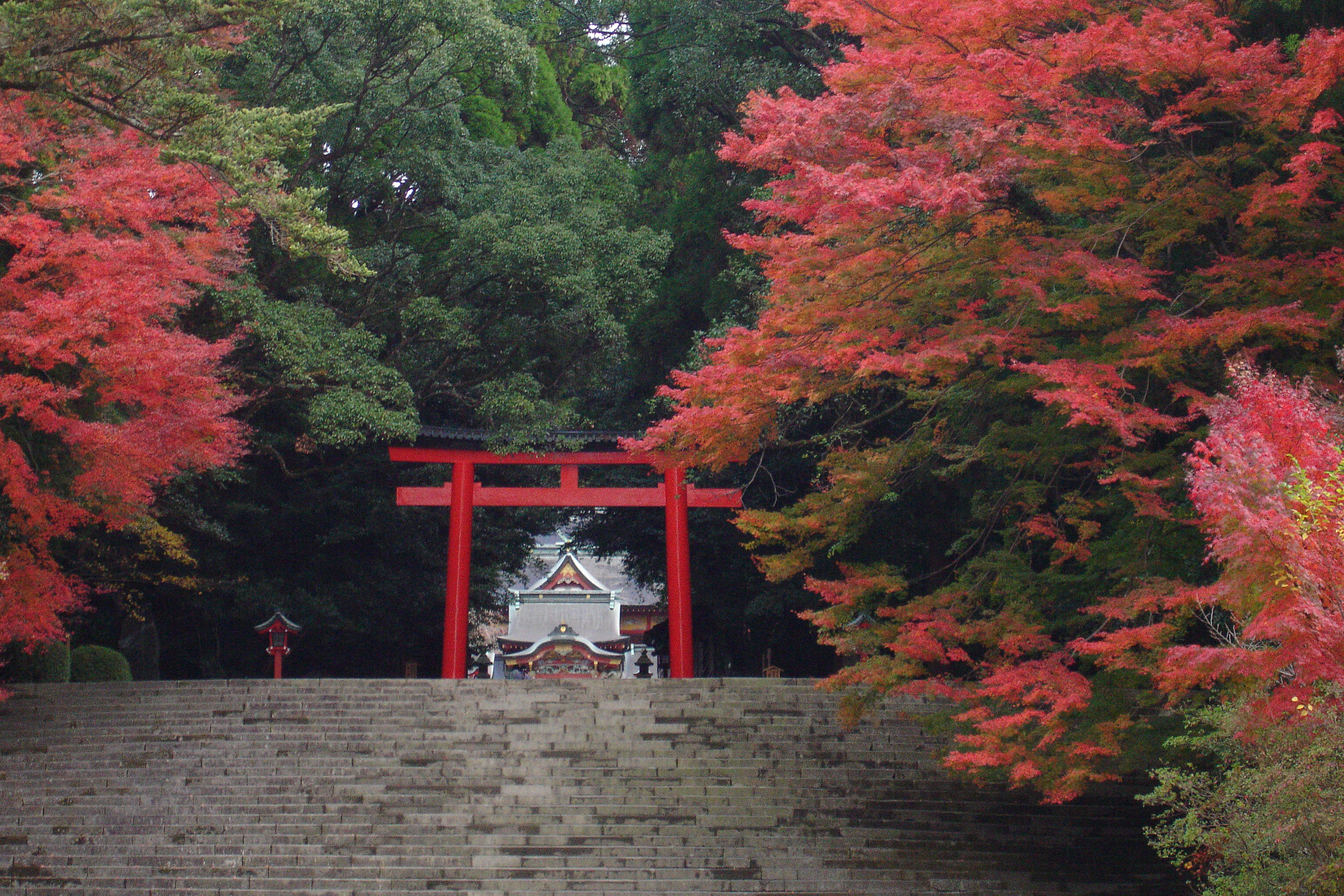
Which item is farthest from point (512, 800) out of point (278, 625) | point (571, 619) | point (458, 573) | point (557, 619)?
point (557, 619)

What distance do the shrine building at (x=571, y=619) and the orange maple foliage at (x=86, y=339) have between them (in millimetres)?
12627

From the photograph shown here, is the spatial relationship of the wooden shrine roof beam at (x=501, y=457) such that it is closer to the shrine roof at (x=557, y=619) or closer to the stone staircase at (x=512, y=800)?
the stone staircase at (x=512, y=800)

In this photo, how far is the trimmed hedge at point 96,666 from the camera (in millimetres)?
15125

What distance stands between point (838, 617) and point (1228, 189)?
418cm

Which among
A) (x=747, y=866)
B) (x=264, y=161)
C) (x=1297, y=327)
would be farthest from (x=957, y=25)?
(x=747, y=866)

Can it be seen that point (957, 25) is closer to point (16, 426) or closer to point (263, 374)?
point (16, 426)

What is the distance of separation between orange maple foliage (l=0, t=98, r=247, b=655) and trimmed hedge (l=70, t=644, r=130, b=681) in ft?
A: 8.16

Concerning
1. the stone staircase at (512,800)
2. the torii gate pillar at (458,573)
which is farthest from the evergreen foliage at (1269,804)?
the torii gate pillar at (458,573)

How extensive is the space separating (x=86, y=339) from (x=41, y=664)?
20.3 feet

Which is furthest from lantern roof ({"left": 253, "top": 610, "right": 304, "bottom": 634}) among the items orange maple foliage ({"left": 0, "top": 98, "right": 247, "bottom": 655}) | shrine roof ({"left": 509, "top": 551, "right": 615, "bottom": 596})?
shrine roof ({"left": 509, "top": 551, "right": 615, "bottom": 596})

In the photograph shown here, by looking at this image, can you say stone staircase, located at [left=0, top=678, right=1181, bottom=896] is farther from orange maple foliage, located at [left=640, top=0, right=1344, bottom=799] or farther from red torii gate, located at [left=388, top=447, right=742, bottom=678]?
red torii gate, located at [left=388, top=447, right=742, bottom=678]

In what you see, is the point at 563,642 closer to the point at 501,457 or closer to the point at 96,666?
the point at 501,457

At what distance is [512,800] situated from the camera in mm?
10633

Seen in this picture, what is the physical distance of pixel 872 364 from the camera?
Answer: 27.4ft
